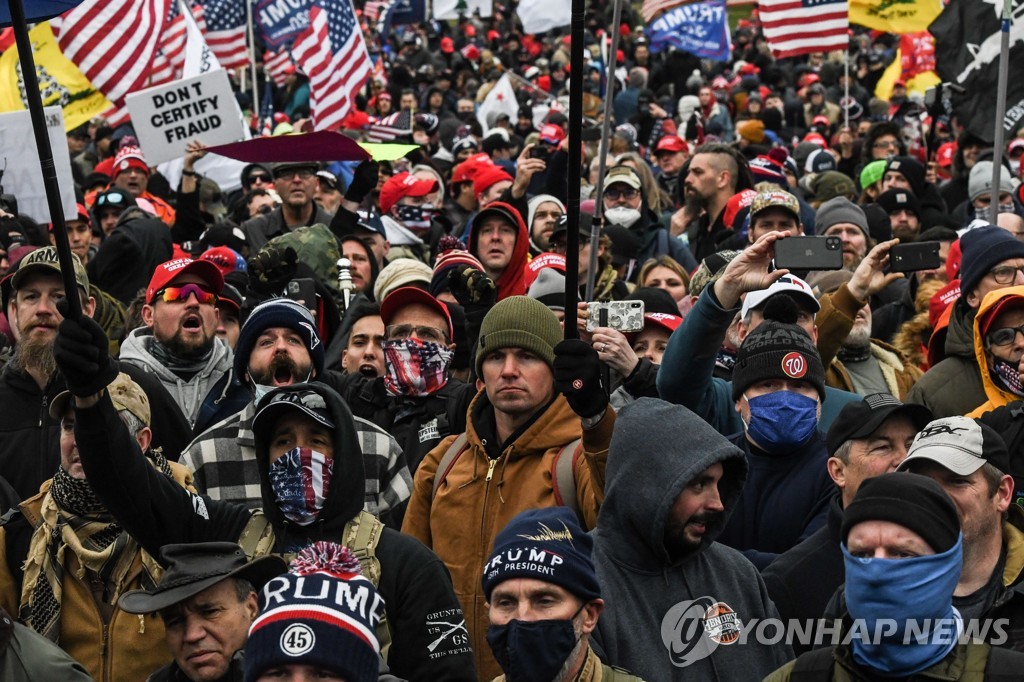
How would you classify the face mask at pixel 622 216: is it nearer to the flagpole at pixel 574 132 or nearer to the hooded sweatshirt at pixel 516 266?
the hooded sweatshirt at pixel 516 266

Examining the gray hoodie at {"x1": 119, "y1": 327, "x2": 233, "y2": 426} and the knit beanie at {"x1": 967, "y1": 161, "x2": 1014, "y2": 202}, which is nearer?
the gray hoodie at {"x1": 119, "y1": 327, "x2": 233, "y2": 426}

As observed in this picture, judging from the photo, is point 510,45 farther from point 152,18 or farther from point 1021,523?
point 1021,523

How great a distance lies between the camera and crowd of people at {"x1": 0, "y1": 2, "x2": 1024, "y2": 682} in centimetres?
422

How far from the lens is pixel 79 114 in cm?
1404

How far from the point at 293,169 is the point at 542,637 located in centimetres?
689

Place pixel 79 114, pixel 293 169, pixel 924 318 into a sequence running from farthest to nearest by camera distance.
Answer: pixel 79 114
pixel 293 169
pixel 924 318

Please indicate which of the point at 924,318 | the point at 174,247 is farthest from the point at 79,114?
the point at 924,318

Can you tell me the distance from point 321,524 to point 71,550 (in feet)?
2.76

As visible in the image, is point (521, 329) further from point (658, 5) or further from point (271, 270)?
point (658, 5)

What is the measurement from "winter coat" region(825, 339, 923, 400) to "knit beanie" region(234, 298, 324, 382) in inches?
86.3

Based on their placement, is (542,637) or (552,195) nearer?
(542,637)

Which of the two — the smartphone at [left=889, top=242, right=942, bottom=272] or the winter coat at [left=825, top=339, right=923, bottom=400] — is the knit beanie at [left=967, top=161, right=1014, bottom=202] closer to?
the winter coat at [left=825, top=339, right=923, bottom=400]

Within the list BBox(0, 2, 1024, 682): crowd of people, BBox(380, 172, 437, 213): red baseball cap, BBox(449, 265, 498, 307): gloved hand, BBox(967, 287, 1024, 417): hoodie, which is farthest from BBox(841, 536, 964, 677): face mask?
BBox(380, 172, 437, 213): red baseball cap

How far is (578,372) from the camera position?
4898 mm
